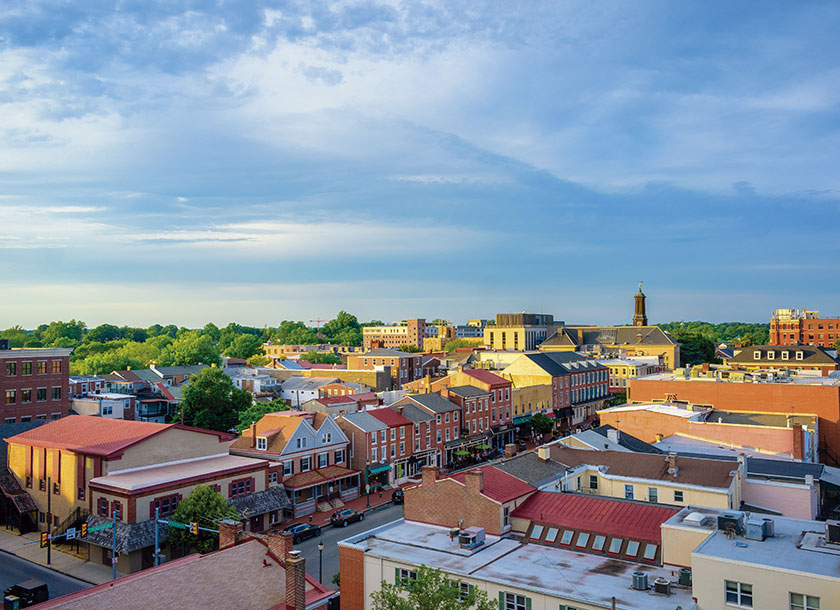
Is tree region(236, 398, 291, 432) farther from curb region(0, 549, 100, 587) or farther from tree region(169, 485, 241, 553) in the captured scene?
tree region(169, 485, 241, 553)

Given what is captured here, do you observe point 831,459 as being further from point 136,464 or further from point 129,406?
point 129,406

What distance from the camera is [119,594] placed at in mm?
21641

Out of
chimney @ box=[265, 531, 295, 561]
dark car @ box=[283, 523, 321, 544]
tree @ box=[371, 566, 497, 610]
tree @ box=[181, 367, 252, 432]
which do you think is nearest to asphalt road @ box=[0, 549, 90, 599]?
dark car @ box=[283, 523, 321, 544]

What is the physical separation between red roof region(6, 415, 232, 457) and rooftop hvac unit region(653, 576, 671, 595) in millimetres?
33295

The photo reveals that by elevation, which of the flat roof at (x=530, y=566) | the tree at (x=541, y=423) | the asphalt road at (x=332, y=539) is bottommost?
the asphalt road at (x=332, y=539)

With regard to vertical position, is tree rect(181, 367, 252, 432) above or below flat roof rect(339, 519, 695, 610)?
above

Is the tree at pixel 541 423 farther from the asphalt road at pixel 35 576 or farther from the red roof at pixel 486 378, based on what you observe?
the asphalt road at pixel 35 576

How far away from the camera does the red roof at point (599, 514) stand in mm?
30297

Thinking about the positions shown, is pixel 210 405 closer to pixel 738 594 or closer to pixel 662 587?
pixel 662 587

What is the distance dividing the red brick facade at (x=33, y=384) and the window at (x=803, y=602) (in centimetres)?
6778

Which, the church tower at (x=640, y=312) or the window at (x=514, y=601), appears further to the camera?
the church tower at (x=640, y=312)

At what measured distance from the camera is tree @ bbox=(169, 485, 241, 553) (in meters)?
38.1

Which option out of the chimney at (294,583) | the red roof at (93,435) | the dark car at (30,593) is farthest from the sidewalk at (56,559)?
the chimney at (294,583)

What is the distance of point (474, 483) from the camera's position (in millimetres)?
33094
